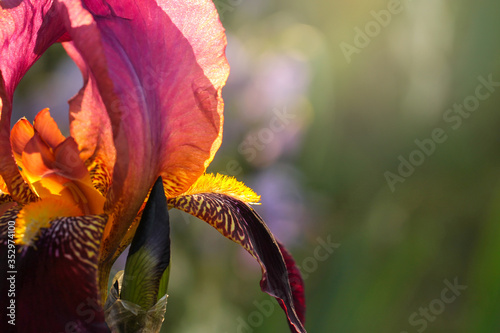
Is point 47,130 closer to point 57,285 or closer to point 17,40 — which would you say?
point 17,40

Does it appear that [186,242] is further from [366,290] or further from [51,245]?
[51,245]

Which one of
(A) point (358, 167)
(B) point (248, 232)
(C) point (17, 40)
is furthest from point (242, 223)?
(A) point (358, 167)

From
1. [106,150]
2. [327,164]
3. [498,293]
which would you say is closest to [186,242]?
[327,164]

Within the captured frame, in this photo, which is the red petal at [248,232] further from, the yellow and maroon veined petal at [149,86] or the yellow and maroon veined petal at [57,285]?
the yellow and maroon veined petal at [57,285]

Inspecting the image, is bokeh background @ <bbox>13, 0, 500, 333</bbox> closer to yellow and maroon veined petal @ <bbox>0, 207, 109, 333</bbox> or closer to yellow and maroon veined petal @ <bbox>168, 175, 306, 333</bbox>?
yellow and maroon veined petal @ <bbox>168, 175, 306, 333</bbox>

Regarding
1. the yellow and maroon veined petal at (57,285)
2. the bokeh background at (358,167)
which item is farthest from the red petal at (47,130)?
the bokeh background at (358,167)

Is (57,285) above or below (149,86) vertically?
below

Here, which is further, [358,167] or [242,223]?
[358,167]
